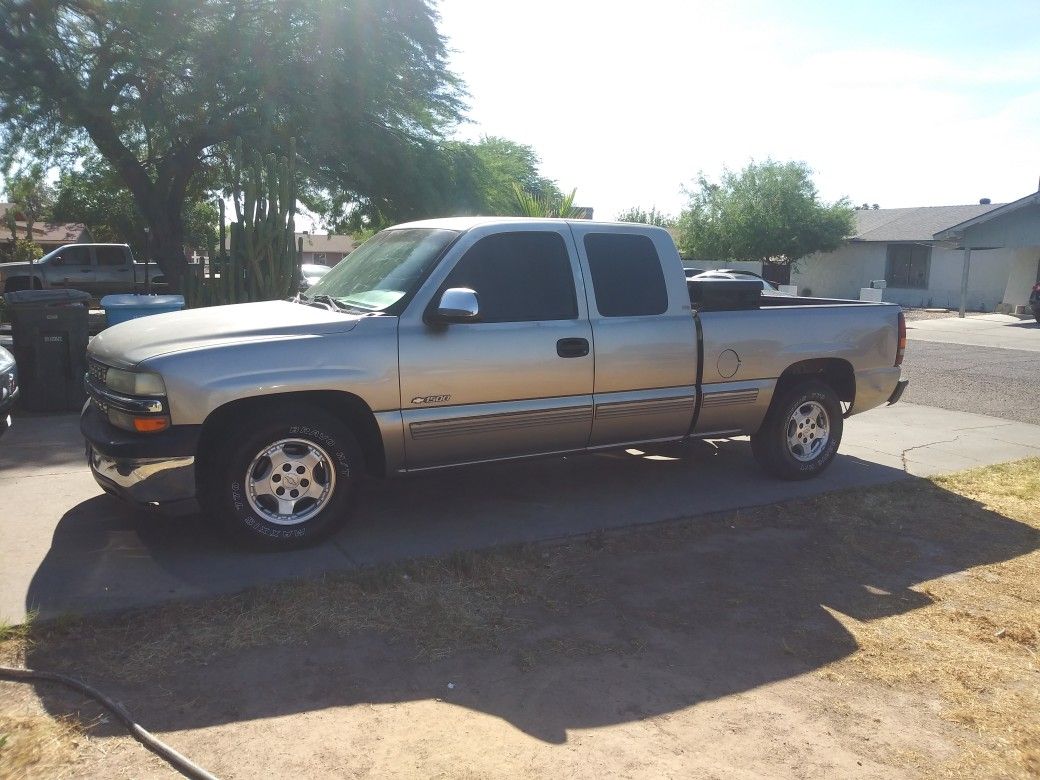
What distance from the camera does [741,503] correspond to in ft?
21.0

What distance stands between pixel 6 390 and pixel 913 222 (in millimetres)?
39255

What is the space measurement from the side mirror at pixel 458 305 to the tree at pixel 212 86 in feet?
51.9

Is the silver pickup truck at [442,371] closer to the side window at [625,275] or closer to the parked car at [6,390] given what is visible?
the side window at [625,275]

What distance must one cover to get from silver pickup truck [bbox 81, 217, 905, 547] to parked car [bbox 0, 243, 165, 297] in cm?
2076

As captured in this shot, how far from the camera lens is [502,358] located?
5422 millimetres

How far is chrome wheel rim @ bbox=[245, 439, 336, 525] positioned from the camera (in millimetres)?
4945

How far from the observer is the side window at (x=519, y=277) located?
A: 5.52m

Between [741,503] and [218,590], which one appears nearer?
[218,590]

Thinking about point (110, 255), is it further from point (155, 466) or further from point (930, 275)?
point (930, 275)

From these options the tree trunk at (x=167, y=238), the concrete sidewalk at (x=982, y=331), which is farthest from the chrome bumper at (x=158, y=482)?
the concrete sidewalk at (x=982, y=331)

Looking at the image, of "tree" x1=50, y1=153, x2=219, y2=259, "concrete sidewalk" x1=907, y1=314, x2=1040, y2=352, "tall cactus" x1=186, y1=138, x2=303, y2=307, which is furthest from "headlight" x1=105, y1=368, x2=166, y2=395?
"tree" x1=50, y1=153, x2=219, y2=259

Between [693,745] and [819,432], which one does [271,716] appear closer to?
[693,745]

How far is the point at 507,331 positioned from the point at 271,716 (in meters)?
2.75

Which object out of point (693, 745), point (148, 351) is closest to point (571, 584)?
point (693, 745)
